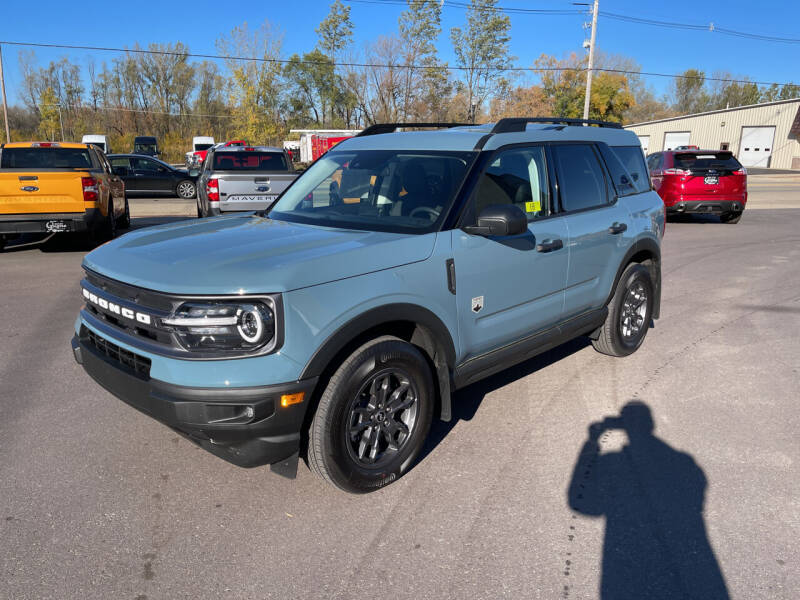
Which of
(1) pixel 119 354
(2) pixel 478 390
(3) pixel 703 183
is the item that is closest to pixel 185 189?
(3) pixel 703 183

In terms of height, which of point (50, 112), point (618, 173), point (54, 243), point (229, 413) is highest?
point (50, 112)

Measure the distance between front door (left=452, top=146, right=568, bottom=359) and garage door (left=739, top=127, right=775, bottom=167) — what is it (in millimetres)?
58388

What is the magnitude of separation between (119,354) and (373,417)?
4.33 ft

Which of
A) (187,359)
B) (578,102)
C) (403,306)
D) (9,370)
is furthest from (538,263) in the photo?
(578,102)

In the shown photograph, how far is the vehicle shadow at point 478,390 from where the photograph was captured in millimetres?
3861

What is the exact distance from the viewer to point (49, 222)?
31.2 feet

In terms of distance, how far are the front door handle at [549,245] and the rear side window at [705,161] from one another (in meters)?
11.7

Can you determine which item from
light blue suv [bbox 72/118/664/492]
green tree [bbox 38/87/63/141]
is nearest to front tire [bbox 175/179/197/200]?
light blue suv [bbox 72/118/664/492]

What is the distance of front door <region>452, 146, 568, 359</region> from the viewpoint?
11.3 ft

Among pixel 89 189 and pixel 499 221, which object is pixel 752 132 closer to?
pixel 89 189

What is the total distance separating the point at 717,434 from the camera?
12.7 feet

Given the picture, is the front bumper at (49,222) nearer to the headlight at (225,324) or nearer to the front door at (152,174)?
the headlight at (225,324)

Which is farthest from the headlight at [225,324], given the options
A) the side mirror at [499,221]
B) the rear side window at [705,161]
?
the rear side window at [705,161]

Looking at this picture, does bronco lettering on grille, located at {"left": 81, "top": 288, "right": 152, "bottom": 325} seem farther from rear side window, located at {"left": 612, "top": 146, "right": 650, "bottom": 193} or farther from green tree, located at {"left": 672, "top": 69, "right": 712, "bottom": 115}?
green tree, located at {"left": 672, "top": 69, "right": 712, "bottom": 115}
